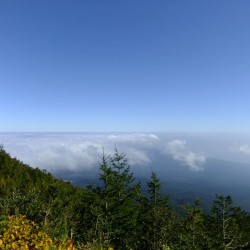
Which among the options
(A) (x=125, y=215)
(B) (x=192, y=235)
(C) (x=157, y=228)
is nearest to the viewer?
(B) (x=192, y=235)

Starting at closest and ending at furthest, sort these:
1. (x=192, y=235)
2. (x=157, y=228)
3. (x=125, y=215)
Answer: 1. (x=192, y=235)
2. (x=157, y=228)
3. (x=125, y=215)

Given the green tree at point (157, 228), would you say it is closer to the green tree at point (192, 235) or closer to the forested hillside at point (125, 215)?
the forested hillside at point (125, 215)

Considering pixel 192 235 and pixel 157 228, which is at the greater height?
pixel 192 235

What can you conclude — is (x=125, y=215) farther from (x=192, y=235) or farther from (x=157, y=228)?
(x=192, y=235)

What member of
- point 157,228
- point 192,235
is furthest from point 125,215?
point 192,235

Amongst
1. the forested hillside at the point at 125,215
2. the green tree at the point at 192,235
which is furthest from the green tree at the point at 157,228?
the green tree at the point at 192,235

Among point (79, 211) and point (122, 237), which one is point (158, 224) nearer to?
point (122, 237)

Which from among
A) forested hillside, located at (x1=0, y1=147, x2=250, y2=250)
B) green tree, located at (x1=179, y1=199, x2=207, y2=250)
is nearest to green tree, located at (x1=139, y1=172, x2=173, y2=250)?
forested hillside, located at (x1=0, y1=147, x2=250, y2=250)

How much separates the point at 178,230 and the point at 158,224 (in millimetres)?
2068

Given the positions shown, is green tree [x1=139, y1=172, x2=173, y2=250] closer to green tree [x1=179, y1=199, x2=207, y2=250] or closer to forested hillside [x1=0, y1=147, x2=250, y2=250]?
forested hillside [x1=0, y1=147, x2=250, y2=250]

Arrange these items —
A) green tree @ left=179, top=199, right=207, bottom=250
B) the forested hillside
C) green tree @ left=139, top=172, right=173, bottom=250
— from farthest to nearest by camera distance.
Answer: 1. green tree @ left=139, top=172, right=173, bottom=250
2. the forested hillside
3. green tree @ left=179, top=199, right=207, bottom=250

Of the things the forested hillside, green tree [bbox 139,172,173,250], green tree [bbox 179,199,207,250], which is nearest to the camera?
green tree [bbox 179,199,207,250]

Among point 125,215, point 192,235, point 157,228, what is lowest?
point 125,215

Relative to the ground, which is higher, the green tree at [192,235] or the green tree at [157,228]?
the green tree at [192,235]
